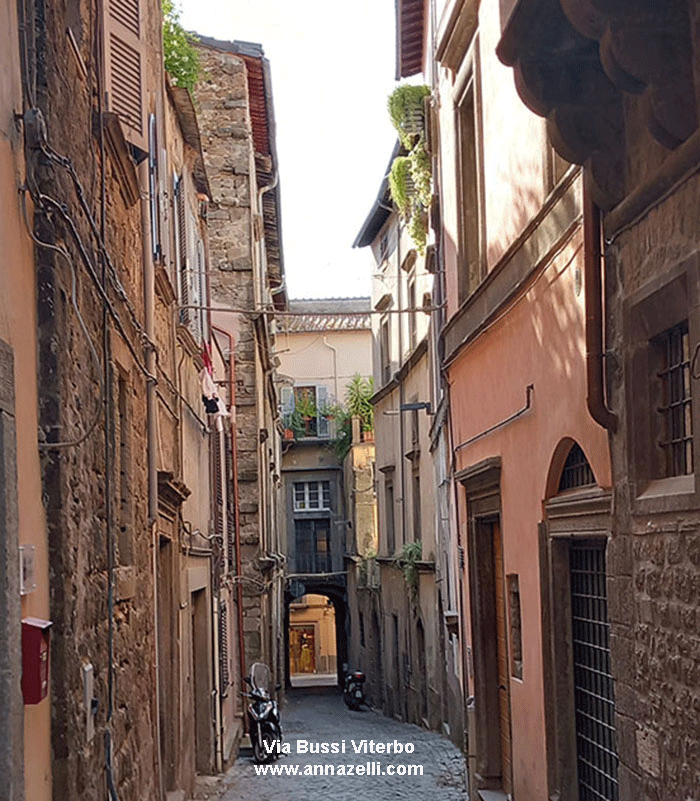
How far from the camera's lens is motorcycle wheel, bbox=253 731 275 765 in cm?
1705

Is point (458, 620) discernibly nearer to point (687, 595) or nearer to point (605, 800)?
point (605, 800)

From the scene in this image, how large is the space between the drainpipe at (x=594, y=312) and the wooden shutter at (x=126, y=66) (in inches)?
122

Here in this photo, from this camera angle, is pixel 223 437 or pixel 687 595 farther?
pixel 223 437

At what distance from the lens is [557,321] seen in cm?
807

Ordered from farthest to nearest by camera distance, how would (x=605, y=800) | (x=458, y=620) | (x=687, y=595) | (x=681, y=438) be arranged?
(x=458, y=620) → (x=605, y=800) → (x=681, y=438) → (x=687, y=595)

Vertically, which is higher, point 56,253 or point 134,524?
point 56,253

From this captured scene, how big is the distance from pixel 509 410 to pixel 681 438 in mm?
3901

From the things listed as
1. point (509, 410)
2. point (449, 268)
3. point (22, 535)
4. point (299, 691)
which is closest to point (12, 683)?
point (22, 535)

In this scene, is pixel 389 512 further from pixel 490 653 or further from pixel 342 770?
pixel 490 653

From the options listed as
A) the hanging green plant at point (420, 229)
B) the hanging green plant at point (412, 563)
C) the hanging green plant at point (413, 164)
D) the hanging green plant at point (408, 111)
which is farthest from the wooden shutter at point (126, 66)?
the hanging green plant at point (412, 563)

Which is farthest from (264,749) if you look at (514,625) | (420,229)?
(514,625)

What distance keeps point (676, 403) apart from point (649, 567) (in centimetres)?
78

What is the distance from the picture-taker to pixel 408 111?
1720 centimetres

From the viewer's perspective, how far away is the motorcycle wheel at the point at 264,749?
17047 millimetres
